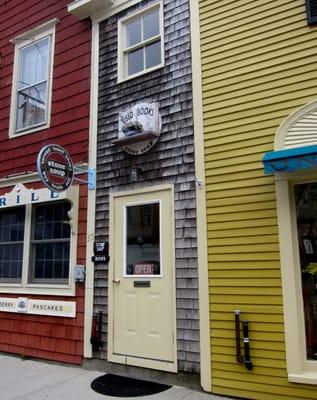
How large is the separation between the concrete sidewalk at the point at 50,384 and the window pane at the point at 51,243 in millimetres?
1238

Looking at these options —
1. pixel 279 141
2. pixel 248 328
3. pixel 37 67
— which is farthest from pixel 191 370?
pixel 37 67

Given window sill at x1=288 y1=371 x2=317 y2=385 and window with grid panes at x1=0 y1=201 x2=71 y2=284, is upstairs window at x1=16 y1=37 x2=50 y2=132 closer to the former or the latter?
window with grid panes at x1=0 y1=201 x2=71 y2=284

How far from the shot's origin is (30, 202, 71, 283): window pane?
6047 mm

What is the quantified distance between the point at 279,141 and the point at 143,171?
1.84m

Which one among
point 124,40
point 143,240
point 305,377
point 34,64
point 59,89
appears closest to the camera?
point 305,377

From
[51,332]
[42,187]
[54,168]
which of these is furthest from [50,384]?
[42,187]

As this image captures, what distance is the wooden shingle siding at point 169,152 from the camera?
15.2 feet

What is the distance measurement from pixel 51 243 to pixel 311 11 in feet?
15.6

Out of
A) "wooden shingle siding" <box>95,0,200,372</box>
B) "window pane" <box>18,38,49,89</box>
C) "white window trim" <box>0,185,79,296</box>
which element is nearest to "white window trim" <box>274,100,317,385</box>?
"wooden shingle siding" <box>95,0,200,372</box>

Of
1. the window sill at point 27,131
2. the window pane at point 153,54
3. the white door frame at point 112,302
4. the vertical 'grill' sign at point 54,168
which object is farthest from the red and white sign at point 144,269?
the window sill at point 27,131

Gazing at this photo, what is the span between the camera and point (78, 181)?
5746 millimetres

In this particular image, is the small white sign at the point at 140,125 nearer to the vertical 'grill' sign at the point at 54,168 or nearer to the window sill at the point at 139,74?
the window sill at the point at 139,74

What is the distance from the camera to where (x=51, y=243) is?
6250 mm

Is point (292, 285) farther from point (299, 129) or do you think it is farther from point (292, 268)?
point (299, 129)
